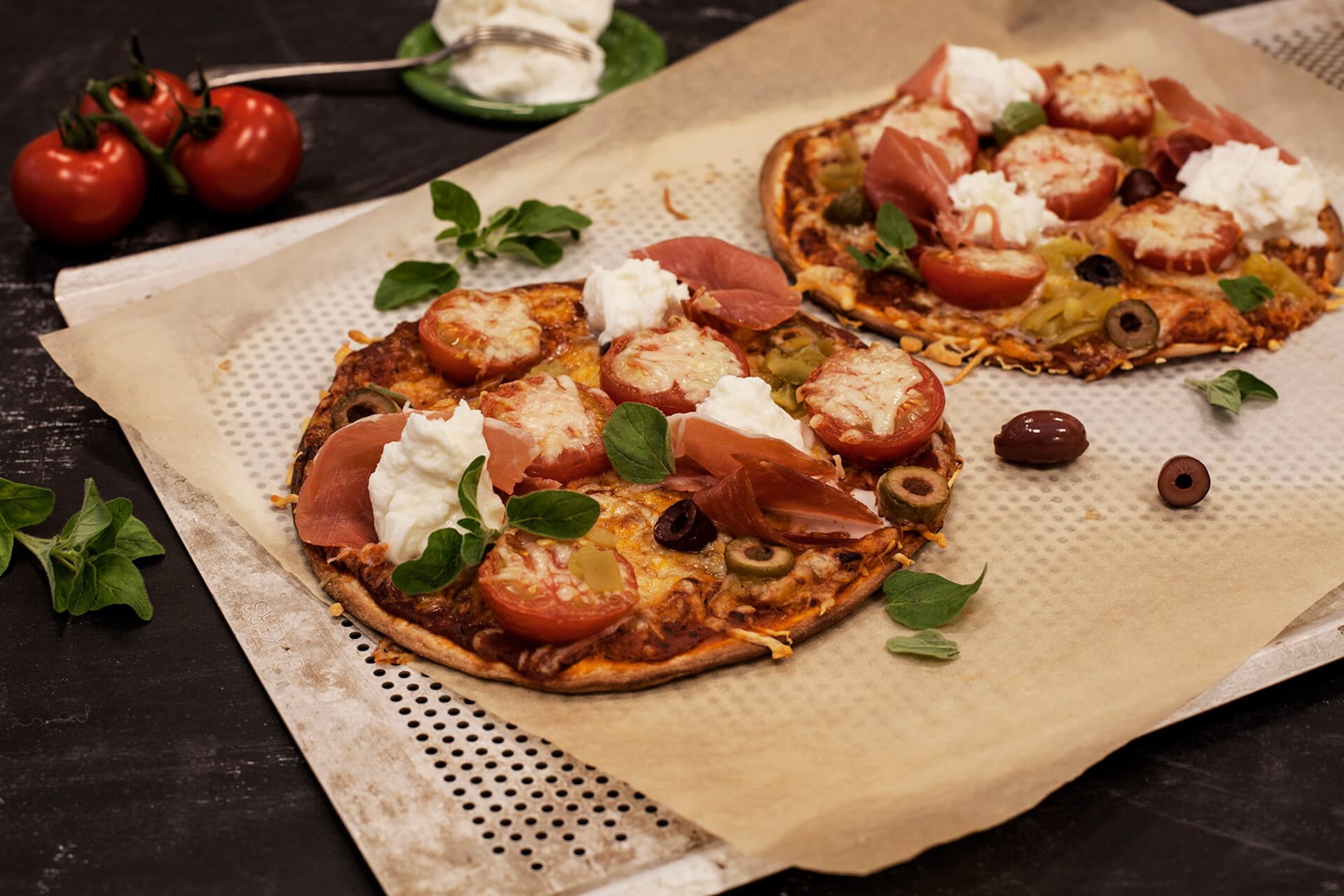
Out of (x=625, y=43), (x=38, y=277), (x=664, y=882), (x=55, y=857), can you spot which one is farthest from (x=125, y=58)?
(x=664, y=882)

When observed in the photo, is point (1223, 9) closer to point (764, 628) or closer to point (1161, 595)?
point (1161, 595)

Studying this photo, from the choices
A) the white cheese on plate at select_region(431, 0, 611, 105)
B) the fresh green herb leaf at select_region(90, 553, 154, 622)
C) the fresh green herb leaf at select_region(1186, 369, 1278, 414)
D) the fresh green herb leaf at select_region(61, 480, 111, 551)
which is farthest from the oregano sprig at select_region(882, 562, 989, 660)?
the white cheese on plate at select_region(431, 0, 611, 105)

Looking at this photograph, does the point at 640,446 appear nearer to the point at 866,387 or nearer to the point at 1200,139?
the point at 866,387

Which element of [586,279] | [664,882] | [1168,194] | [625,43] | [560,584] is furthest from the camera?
[625,43]

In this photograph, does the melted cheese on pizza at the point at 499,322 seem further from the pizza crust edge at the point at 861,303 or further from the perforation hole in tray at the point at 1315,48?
the perforation hole in tray at the point at 1315,48

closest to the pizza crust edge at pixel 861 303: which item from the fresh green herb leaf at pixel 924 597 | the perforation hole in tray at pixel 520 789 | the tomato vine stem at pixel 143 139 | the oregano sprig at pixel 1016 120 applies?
the oregano sprig at pixel 1016 120

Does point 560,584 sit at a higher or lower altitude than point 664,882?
higher

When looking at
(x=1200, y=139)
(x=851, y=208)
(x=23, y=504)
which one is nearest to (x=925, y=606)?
(x=851, y=208)

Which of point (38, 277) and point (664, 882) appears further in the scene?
point (38, 277)
